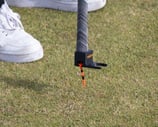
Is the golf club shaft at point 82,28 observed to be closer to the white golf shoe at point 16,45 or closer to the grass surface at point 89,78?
the grass surface at point 89,78

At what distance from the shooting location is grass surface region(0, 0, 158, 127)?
6.07 ft

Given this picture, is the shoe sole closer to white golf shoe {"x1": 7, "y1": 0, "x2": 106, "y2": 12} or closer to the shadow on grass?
the shadow on grass

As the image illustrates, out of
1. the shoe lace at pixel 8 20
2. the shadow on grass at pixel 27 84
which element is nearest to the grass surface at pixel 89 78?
the shadow on grass at pixel 27 84

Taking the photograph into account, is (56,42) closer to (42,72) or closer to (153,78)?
(42,72)

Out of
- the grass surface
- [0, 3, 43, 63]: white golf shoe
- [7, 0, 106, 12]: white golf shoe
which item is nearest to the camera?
the grass surface

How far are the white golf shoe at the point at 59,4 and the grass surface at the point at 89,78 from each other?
34mm

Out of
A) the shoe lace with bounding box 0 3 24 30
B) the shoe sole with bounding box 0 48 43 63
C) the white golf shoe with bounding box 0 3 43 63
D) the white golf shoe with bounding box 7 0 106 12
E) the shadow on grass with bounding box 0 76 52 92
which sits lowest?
the shadow on grass with bounding box 0 76 52 92

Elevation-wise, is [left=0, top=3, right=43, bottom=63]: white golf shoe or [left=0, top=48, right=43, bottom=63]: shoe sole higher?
[left=0, top=3, right=43, bottom=63]: white golf shoe

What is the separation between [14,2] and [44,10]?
0.16 metres

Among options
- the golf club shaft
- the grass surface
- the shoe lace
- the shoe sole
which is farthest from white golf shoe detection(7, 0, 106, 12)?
the golf club shaft

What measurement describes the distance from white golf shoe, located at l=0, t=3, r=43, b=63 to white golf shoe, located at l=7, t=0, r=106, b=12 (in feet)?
1.44

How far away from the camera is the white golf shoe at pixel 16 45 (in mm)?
2176

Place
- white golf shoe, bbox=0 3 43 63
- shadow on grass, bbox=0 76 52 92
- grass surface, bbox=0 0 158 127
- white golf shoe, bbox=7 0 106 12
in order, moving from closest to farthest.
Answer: grass surface, bbox=0 0 158 127, shadow on grass, bbox=0 76 52 92, white golf shoe, bbox=0 3 43 63, white golf shoe, bbox=7 0 106 12

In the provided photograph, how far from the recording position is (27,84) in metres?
2.03
